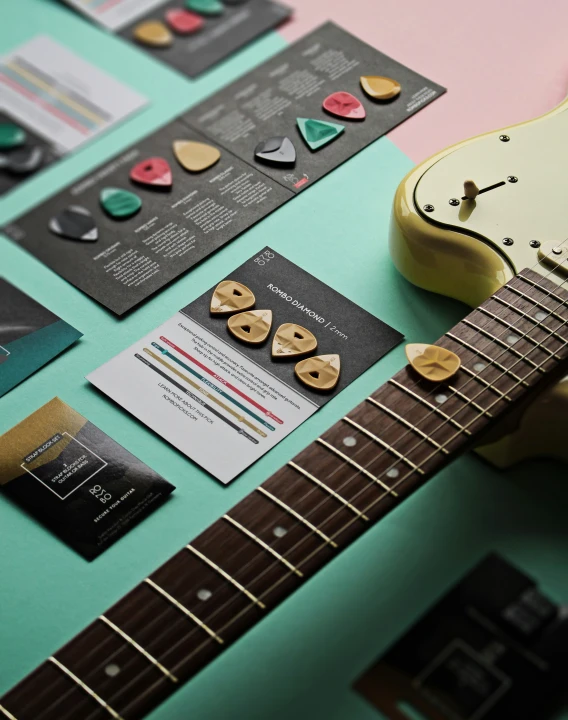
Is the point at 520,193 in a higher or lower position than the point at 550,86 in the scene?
lower

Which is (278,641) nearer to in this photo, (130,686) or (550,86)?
(130,686)

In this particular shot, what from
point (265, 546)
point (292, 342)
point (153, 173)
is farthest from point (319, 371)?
point (153, 173)

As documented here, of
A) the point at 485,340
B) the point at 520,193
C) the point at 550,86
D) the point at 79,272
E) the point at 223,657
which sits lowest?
the point at 223,657

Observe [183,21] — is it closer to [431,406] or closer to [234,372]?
[234,372]

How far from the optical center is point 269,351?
4.40 feet

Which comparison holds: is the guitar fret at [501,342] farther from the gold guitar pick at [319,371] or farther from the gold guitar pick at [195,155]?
the gold guitar pick at [195,155]

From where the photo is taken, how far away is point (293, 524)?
0.96 meters

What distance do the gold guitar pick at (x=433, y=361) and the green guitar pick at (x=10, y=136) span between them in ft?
3.29

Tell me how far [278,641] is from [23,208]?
0.94m

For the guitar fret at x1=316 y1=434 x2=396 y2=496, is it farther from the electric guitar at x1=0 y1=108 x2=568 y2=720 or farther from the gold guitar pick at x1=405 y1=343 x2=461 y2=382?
the gold guitar pick at x1=405 y1=343 x2=461 y2=382

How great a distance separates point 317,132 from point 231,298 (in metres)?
0.40

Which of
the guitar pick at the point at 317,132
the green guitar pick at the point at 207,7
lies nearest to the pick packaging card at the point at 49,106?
the green guitar pick at the point at 207,7

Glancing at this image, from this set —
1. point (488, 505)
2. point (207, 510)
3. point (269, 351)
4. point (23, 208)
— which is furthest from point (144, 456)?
point (23, 208)

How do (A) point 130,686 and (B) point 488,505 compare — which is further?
(B) point 488,505
